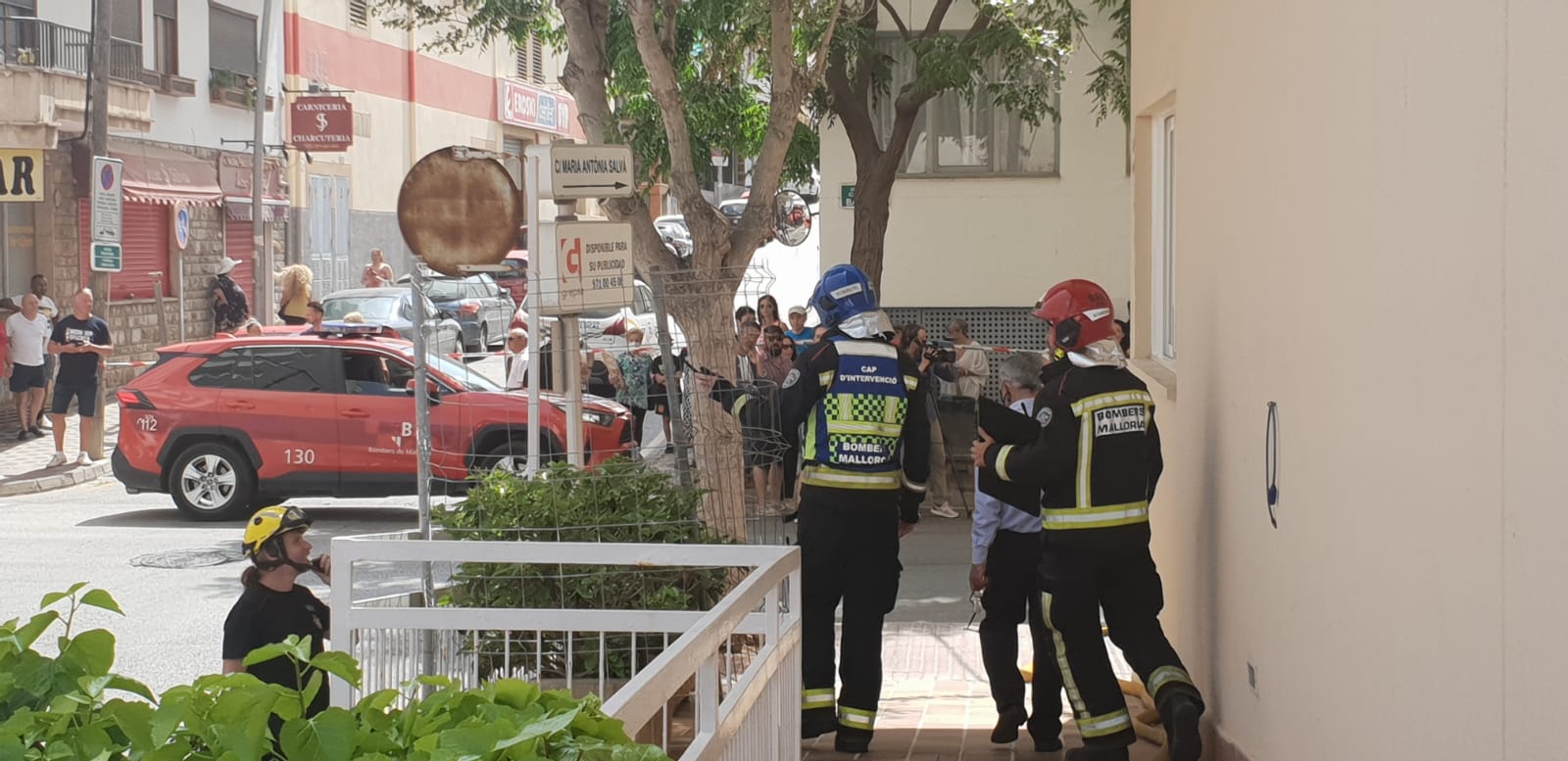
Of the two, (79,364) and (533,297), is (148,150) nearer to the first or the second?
(79,364)

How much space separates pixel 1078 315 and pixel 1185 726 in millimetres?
1477

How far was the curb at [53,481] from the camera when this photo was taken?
55.6 ft

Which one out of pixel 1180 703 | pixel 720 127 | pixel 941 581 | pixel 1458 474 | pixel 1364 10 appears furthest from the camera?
pixel 720 127

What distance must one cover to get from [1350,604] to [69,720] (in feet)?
10.3

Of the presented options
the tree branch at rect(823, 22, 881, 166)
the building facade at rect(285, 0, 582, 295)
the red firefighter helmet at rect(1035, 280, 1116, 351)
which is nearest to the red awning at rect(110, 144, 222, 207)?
the building facade at rect(285, 0, 582, 295)

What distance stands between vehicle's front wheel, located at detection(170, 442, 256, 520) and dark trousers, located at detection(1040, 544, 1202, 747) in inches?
406

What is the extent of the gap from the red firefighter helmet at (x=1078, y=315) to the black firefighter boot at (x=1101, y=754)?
144cm

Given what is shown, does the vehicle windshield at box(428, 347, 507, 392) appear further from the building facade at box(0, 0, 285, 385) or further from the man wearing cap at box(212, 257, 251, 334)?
the man wearing cap at box(212, 257, 251, 334)

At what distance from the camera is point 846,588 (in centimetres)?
686

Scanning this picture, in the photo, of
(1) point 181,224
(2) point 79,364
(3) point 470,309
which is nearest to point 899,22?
(2) point 79,364

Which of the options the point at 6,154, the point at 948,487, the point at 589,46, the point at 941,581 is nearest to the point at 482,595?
the point at 589,46

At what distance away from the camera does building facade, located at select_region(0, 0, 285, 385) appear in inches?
901

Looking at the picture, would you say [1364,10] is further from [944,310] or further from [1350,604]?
[944,310]

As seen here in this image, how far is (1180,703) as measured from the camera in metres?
5.91
